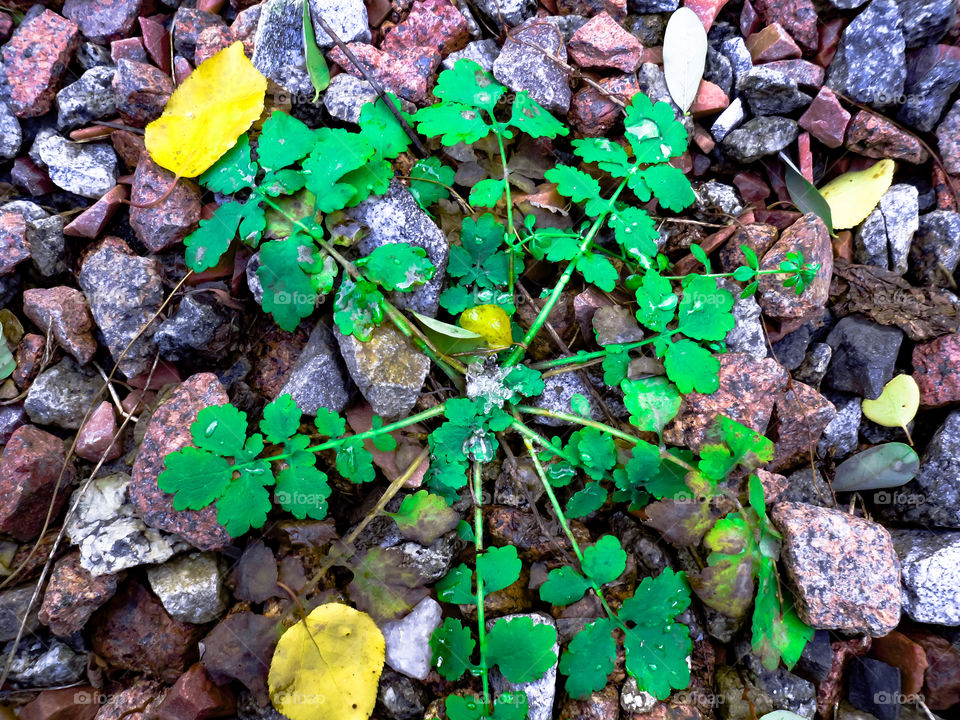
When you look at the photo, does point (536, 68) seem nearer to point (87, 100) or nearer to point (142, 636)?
point (87, 100)

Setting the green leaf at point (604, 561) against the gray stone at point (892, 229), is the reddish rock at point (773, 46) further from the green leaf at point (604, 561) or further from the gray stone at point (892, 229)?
the green leaf at point (604, 561)

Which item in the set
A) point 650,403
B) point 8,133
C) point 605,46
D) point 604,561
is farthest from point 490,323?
point 8,133

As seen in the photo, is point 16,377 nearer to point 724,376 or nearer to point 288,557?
point 288,557

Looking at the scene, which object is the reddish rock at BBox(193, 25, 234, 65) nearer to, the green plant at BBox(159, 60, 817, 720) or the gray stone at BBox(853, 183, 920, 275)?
the green plant at BBox(159, 60, 817, 720)

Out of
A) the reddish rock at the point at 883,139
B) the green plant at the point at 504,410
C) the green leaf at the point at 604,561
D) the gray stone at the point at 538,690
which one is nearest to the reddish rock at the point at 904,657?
the green plant at the point at 504,410

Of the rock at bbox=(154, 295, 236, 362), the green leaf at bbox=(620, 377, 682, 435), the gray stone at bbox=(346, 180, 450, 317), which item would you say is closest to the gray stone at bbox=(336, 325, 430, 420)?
the gray stone at bbox=(346, 180, 450, 317)
